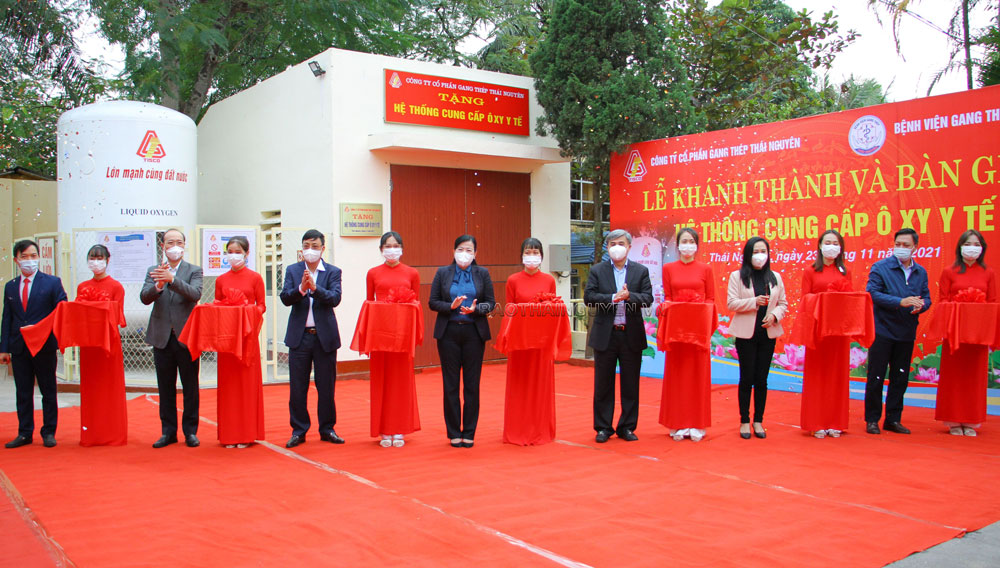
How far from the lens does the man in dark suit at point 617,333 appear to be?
6.46 metres

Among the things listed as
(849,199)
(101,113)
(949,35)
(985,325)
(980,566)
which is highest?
(949,35)

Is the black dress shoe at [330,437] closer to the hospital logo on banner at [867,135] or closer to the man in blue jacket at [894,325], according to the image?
the man in blue jacket at [894,325]

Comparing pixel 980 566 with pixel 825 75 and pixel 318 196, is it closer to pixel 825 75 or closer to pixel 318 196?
pixel 318 196

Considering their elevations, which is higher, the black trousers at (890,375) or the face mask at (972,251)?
the face mask at (972,251)

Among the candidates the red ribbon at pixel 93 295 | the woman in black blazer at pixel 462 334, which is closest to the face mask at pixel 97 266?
the red ribbon at pixel 93 295

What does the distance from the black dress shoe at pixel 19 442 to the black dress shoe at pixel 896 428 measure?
7.40m

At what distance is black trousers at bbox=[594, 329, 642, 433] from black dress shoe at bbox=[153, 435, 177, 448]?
355 cm

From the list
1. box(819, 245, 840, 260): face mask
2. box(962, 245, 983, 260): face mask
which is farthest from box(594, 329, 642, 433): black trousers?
box(962, 245, 983, 260): face mask

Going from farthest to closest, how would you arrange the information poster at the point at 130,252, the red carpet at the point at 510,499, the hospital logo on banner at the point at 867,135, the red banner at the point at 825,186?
the information poster at the point at 130,252, the hospital logo on banner at the point at 867,135, the red banner at the point at 825,186, the red carpet at the point at 510,499

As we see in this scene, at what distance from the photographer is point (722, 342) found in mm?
9695

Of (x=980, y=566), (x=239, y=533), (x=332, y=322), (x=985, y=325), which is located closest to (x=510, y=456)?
(x=332, y=322)

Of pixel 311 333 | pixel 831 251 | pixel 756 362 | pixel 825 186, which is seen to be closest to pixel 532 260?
pixel 311 333

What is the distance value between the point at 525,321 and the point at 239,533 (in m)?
2.81

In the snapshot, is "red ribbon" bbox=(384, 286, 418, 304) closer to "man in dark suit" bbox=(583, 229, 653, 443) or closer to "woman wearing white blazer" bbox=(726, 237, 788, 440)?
"man in dark suit" bbox=(583, 229, 653, 443)
